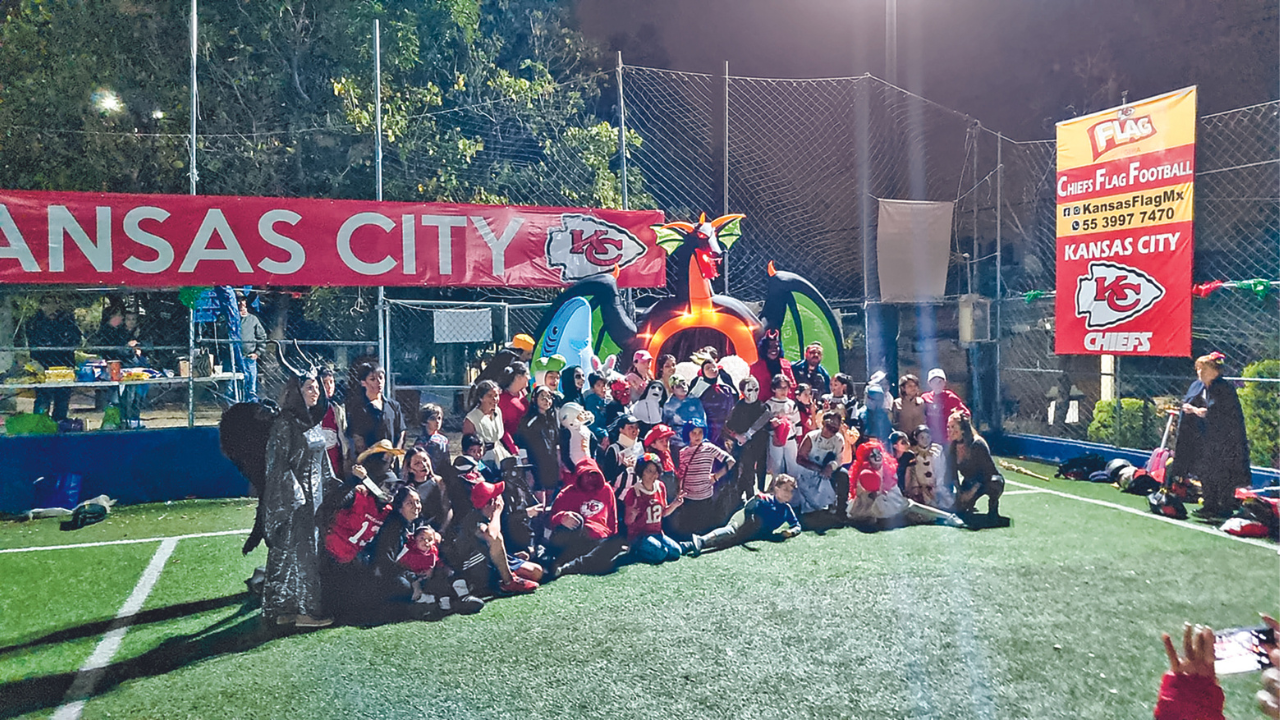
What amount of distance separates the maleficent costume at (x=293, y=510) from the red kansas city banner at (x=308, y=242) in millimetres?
4705

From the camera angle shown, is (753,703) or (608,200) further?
(608,200)

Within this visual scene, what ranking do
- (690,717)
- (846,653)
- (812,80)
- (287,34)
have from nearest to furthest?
(690,717)
(846,653)
(812,80)
(287,34)

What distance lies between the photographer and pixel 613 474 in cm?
710

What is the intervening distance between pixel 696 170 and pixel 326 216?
634cm

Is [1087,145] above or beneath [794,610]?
above

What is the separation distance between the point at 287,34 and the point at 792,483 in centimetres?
1308

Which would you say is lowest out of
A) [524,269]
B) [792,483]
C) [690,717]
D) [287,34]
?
[690,717]

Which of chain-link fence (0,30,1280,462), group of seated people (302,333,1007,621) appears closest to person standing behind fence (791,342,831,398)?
group of seated people (302,333,1007,621)

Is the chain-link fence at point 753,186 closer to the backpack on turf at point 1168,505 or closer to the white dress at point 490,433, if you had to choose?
the backpack on turf at point 1168,505

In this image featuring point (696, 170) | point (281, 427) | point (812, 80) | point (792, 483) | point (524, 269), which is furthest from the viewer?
point (696, 170)

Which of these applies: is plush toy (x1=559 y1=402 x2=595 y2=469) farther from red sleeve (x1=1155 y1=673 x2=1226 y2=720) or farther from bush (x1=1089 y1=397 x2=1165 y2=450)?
bush (x1=1089 y1=397 x2=1165 y2=450)

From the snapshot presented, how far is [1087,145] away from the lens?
1102 centimetres

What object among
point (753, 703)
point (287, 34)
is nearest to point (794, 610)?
point (753, 703)

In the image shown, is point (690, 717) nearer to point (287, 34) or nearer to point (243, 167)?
point (243, 167)
